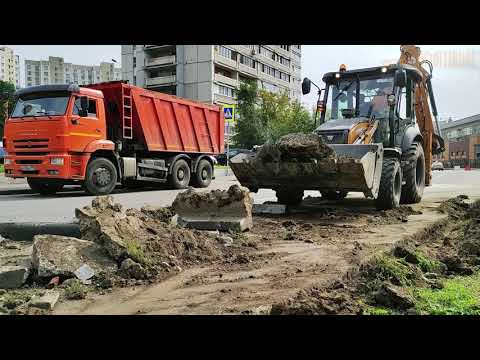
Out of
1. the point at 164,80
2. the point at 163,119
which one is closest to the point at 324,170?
the point at 163,119

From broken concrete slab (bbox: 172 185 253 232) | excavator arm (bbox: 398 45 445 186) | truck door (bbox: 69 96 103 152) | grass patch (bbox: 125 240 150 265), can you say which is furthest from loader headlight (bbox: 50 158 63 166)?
excavator arm (bbox: 398 45 445 186)

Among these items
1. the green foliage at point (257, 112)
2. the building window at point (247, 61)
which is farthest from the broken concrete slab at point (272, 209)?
the building window at point (247, 61)

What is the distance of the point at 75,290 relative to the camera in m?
3.46

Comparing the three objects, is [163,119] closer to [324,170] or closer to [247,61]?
[324,170]

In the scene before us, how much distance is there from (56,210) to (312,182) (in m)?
4.48

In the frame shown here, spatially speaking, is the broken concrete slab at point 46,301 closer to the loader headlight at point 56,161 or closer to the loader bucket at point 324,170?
the loader bucket at point 324,170

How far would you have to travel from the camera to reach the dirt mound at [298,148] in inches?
268

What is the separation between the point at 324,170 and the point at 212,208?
1910 mm

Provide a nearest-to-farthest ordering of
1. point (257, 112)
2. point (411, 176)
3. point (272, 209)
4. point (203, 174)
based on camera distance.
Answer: point (272, 209)
point (411, 176)
point (203, 174)
point (257, 112)

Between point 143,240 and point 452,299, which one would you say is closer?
point 452,299
